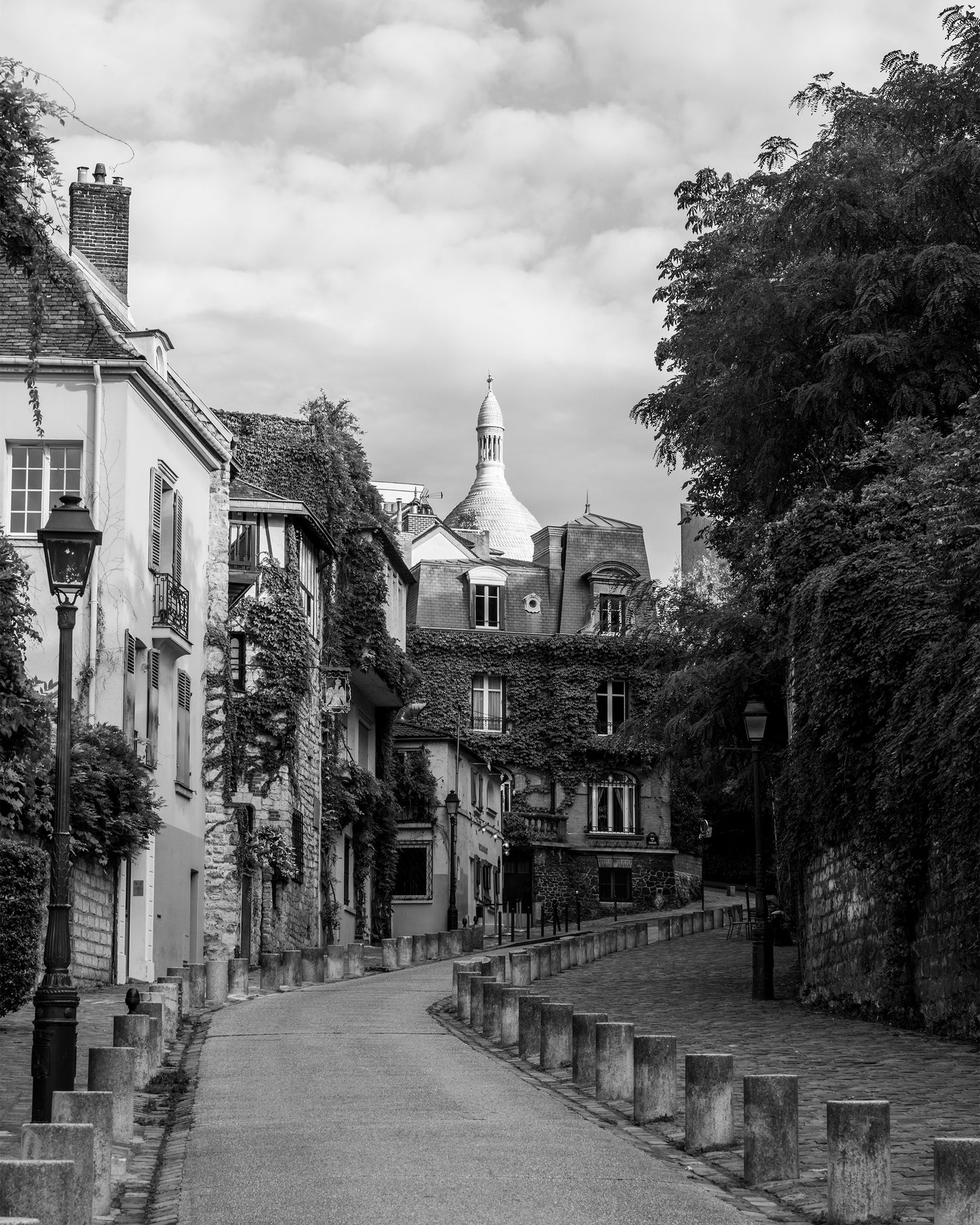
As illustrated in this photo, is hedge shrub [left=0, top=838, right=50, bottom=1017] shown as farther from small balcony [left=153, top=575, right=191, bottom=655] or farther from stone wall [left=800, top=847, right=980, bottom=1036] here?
small balcony [left=153, top=575, right=191, bottom=655]

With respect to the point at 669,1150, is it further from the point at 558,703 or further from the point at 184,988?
Answer: the point at 558,703

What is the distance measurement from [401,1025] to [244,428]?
22.1m

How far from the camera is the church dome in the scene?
406 feet

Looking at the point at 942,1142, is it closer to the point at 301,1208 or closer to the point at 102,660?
the point at 301,1208

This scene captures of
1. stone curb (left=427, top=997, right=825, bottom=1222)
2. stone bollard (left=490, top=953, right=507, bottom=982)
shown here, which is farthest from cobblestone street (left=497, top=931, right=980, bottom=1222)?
stone bollard (left=490, top=953, right=507, bottom=982)

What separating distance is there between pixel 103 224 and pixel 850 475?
15186 mm

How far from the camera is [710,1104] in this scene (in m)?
9.83

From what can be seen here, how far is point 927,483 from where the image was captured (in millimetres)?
17938

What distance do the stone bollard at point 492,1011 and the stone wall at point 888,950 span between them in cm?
408

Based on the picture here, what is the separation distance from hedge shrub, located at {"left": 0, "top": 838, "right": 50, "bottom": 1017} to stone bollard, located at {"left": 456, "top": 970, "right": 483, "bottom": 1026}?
6424mm

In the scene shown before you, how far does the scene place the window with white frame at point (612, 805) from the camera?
184 feet

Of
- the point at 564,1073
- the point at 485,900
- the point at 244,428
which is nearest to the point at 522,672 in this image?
the point at 485,900

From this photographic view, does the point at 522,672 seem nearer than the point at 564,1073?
No

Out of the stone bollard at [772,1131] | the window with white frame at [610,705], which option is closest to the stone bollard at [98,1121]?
the stone bollard at [772,1131]
